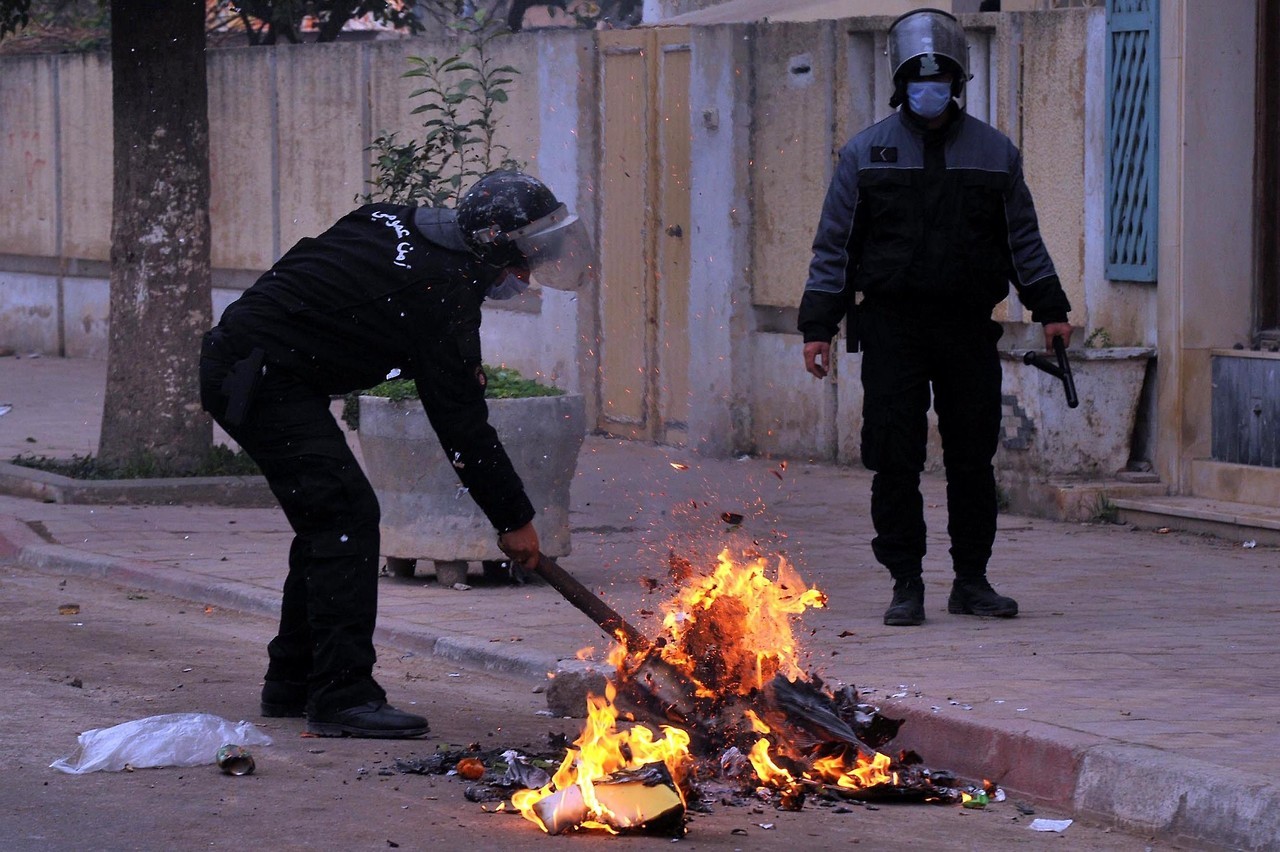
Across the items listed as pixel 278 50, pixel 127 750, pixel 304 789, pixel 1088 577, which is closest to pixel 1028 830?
pixel 304 789

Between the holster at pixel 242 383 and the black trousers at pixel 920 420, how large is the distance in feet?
7.58

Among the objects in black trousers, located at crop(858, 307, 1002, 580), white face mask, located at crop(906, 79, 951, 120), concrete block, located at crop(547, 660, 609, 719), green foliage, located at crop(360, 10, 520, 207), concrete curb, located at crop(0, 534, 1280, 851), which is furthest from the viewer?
green foliage, located at crop(360, 10, 520, 207)

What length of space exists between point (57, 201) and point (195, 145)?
30.4ft

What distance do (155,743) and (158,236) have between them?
621cm

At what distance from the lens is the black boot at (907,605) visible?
23.3ft

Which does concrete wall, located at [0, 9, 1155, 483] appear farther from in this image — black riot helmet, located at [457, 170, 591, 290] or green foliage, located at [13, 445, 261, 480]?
black riot helmet, located at [457, 170, 591, 290]

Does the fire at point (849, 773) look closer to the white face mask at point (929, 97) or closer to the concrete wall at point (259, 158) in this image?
the white face mask at point (929, 97)

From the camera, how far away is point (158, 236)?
11.3m

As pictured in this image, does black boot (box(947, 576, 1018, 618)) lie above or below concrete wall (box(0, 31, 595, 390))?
below

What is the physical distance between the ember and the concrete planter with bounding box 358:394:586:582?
7.70 ft

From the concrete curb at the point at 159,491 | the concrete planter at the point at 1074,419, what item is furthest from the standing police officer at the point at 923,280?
the concrete curb at the point at 159,491

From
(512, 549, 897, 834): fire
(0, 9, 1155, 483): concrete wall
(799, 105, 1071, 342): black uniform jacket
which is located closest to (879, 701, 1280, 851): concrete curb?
(512, 549, 897, 834): fire

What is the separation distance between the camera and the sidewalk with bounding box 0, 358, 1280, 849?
5.23 m

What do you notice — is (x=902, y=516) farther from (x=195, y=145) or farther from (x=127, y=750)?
(x=195, y=145)
